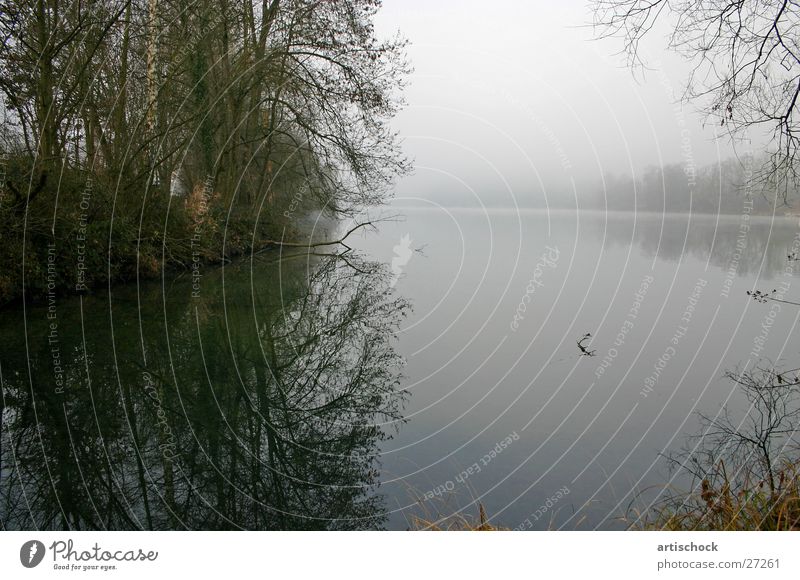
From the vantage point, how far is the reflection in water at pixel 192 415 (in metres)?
4.23

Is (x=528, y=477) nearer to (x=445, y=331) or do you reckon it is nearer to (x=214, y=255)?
(x=445, y=331)

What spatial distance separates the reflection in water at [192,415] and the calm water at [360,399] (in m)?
0.03

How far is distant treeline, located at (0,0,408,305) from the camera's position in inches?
359

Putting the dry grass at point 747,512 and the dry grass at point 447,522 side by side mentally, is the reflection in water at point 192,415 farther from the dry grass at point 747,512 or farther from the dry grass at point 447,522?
the dry grass at point 747,512

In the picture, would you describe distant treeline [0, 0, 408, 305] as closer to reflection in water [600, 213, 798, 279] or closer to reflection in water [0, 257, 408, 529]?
reflection in water [0, 257, 408, 529]

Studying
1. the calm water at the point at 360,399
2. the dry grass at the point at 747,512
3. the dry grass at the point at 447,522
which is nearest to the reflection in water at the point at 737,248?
the calm water at the point at 360,399

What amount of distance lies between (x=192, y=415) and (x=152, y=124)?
9.54 m

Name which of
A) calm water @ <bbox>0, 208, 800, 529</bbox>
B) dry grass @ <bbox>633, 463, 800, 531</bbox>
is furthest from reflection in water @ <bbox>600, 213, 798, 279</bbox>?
dry grass @ <bbox>633, 463, 800, 531</bbox>

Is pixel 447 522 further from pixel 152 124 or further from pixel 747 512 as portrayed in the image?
pixel 152 124

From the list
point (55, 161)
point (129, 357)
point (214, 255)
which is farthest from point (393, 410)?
point (214, 255)

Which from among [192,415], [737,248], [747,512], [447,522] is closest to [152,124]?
[192,415]

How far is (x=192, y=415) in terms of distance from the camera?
5.92 m

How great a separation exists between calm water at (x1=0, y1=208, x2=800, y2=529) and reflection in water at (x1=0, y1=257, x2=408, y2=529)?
0.03 metres
